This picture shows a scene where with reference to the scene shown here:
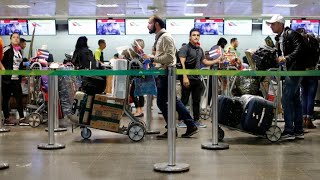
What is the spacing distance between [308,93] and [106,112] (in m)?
3.63

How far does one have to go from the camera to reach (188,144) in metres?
6.00

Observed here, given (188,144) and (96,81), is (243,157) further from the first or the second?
(96,81)

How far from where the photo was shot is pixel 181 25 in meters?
18.6

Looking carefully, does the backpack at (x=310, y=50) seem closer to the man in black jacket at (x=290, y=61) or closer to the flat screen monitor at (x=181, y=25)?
the man in black jacket at (x=290, y=61)

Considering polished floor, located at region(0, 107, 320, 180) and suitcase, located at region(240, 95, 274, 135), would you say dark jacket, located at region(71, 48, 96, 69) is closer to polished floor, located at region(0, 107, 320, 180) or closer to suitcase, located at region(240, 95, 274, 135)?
polished floor, located at region(0, 107, 320, 180)

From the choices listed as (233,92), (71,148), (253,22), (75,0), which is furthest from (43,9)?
(71,148)

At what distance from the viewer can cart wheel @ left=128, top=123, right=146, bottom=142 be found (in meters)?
6.27

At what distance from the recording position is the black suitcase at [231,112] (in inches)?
248

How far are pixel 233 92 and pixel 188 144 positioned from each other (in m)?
2.97

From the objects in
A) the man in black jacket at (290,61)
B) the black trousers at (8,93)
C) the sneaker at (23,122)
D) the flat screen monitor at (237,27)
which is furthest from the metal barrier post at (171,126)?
the flat screen monitor at (237,27)

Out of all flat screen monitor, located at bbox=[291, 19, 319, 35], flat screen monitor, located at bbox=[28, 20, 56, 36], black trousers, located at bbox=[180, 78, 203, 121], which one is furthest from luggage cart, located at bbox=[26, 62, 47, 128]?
flat screen monitor, located at bbox=[291, 19, 319, 35]

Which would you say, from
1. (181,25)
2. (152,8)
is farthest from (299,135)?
(181,25)

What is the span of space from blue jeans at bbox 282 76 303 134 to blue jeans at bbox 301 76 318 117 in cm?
155

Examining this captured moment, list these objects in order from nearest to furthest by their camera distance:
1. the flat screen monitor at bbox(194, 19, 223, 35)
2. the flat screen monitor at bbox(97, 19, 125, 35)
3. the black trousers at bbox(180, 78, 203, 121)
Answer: the black trousers at bbox(180, 78, 203, 121), the flat screen monitor at bbox(194, 19, 223, 35), the flat screen monitor at bbox(97, 19, 125, 35)
